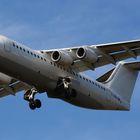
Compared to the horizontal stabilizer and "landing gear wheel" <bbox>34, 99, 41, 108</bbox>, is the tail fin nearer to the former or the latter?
the horizontal stabilizer

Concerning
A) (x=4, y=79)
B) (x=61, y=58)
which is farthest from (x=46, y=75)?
(x=4, y=79)

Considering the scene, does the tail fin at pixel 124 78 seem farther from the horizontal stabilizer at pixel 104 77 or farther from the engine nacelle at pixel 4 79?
the engine nacelle at pixel 4 79

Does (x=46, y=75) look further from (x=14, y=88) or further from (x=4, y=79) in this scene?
(x=14, y=88)

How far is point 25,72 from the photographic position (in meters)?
26.7

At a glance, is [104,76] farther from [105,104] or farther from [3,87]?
[3,87]

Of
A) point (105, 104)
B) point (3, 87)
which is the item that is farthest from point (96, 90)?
point (3, 87)

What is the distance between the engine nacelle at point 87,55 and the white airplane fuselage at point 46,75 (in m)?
1.27

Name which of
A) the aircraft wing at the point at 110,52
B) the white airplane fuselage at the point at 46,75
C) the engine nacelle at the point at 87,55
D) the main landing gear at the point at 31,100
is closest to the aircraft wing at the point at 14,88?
the main landing gear at the point at 31,100

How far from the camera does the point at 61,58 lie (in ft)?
90.7

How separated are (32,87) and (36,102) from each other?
0.94m

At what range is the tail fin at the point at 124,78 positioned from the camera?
31.7 m

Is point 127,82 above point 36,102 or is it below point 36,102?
above

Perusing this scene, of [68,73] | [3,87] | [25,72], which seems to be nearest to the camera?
[25,72]

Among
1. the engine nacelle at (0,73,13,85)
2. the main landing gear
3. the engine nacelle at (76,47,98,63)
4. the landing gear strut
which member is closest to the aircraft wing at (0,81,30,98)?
the engine nacelle at (0,73,13,85)
